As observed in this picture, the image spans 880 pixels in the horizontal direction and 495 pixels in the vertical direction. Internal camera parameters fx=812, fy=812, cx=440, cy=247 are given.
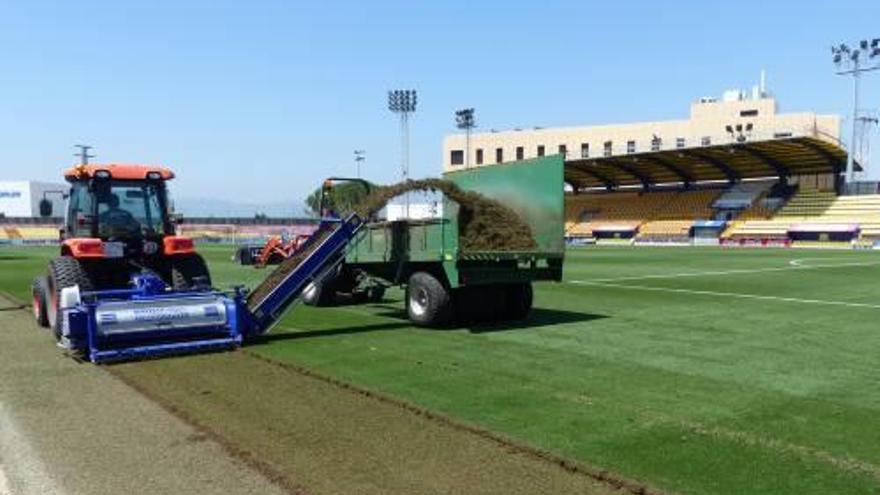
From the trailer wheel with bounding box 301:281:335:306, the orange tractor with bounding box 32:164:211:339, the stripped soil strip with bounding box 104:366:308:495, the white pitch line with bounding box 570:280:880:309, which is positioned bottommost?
the stripped soil strip with bounding box 104:366:308:495

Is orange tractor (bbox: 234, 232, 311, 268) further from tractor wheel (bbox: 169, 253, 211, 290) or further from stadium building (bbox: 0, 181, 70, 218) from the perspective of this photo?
stadium building (bbox: 0, 181, 70, 218)

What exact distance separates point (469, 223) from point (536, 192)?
1.33 meters

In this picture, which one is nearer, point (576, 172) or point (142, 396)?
point (142, 396)

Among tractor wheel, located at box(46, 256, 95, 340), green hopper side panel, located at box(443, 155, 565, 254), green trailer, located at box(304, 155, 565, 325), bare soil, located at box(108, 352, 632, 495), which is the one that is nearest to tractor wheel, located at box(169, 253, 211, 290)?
tractor wheel, located at box(46, 256, 95, 340)

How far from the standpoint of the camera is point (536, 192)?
13.0 m

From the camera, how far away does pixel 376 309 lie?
15492 mm

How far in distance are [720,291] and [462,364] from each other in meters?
11.6

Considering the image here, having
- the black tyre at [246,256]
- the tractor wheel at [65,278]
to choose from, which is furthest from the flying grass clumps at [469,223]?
the black tyre at [246,256]

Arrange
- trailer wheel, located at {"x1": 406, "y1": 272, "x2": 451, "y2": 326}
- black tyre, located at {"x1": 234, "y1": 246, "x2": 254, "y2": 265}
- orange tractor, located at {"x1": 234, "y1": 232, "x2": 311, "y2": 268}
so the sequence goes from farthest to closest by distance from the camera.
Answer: black tyre, located at {"x1": 234, "y1": 246, "x2": 254, "y2": 265} < orange tractor, located at {"x1": 234, "y1": 232, "x2": 311, "y2": 268} < trailer wheel, located at {"x1": 406, "y1": 272, "x2": 451, "y2": 326}

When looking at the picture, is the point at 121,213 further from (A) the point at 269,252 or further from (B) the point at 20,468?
(A) the point at 269,252

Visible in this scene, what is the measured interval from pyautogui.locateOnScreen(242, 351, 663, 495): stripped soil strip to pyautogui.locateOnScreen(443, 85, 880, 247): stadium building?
48.7 metres

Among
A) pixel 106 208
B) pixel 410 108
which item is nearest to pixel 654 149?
pixel 410 108

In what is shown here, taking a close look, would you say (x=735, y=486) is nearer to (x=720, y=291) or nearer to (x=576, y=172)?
(x=720, y=291)

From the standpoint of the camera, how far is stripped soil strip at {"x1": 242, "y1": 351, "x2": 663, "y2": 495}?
5.21 meters
